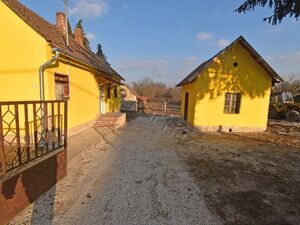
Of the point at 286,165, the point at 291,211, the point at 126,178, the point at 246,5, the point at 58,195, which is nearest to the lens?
the point at 291,211

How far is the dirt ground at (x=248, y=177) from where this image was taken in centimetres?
357

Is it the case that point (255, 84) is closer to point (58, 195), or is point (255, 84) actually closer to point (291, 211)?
point (291, 211)

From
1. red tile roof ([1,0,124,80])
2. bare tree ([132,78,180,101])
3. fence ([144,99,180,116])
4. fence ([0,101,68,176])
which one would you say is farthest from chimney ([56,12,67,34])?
bare tree ([132,78,180,101])

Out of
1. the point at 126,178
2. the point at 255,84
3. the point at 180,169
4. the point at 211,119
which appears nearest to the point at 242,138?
the point at 211,119

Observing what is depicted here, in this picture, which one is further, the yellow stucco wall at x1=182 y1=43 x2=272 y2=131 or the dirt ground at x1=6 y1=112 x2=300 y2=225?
the yellow stucco wall at x1=182 y1=43 x2=272 y2=131

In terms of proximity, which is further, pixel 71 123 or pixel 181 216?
pixel 71 123

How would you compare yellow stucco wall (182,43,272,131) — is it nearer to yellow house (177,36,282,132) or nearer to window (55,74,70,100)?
yellow house (177,36,282,132)

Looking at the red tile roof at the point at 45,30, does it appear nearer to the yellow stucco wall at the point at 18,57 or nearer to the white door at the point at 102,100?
the yellow stucco wall at the point at 18,57

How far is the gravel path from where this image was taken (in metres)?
3.31

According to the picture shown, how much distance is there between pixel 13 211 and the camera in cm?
323

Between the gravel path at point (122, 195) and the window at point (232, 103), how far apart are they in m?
6.49

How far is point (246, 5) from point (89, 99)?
8.77m

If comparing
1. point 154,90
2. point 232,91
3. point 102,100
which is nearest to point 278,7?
point 232,91

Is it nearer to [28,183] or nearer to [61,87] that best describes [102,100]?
[61,87]
